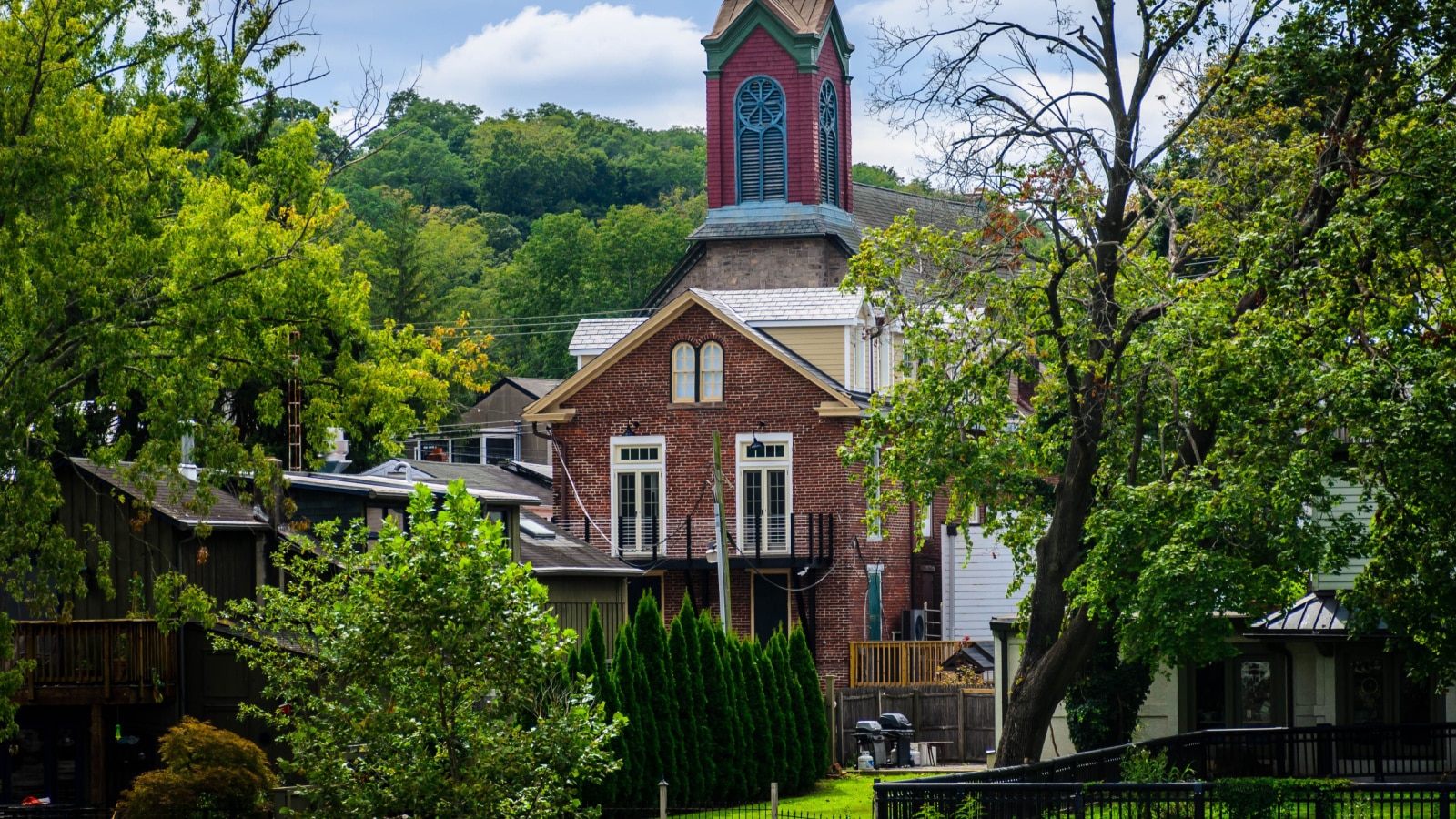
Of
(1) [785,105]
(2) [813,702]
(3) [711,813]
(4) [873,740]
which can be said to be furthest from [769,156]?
(3) [711,813]

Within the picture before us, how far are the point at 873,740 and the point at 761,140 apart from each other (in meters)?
26.1

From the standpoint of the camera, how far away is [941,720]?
39.1m

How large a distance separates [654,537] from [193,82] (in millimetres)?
26203

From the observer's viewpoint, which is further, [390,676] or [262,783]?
[262,783]

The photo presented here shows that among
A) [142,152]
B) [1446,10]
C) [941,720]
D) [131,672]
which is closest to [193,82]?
[142,152]

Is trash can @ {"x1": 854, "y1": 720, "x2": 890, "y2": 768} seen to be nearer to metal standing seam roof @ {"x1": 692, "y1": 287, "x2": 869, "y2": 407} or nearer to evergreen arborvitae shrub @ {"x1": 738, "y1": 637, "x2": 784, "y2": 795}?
evergreen arborvitae shrub @ {"x1": 738, "y1": 637, "x2": 784, "y2": 795}

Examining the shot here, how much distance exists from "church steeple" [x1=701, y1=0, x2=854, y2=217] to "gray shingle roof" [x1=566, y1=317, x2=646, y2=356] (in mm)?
7229

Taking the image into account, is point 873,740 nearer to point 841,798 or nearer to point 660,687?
point 841,798

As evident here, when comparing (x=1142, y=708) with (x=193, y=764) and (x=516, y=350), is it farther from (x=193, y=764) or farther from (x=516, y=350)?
(x=516, y=350)

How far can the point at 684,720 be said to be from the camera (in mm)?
31250

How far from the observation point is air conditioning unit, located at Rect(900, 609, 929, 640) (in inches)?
1886

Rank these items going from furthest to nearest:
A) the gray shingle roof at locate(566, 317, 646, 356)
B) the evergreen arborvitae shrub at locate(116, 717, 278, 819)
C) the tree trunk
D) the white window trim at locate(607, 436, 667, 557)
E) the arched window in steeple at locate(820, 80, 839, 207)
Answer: the arched window in steeple at locate(820, 80, 839, 207) → the gray shingle roof at locate(566, 317, 646, 356) → the white window trim at locate(607, 436, 667, 557) → the tree trunk → the evergreen arborvitae shrub at locate(116, 717, 278, 819)

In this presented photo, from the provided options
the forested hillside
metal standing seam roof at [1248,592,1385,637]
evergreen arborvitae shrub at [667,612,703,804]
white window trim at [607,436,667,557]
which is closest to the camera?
evergreen arborvitae shrub at [667,612,703,804]

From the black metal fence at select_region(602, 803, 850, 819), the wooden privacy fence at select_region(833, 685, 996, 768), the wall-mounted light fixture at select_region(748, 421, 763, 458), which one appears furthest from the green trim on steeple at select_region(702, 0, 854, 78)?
the black metal fence at select_region(602, 803, 850, 819)
